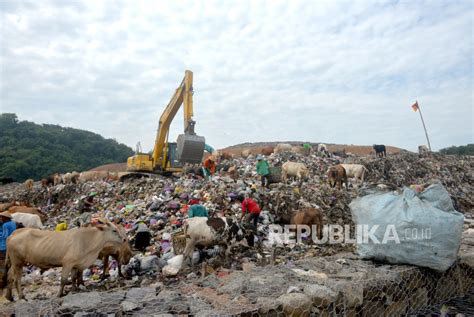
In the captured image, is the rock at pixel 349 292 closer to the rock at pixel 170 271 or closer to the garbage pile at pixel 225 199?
the garbage pile at pixel 225 199

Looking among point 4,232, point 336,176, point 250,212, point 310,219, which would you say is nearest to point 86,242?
point 4,232

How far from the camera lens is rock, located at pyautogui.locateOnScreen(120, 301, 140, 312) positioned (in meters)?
2.84

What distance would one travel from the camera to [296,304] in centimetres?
294

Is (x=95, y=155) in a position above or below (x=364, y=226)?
above

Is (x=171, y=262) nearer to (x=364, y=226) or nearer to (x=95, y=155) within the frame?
(x=364, y=226)

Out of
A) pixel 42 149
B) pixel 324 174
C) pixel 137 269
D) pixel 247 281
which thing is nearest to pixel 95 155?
pixel 42 149


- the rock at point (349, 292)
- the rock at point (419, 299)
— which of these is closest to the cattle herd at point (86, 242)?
the rock at point (349, 292)

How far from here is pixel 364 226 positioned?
4.15 m

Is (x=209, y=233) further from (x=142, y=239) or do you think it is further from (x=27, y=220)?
(x=27, y=220)

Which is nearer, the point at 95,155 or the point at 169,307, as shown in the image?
the point at 169,307

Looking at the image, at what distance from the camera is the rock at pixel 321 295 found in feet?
10.1

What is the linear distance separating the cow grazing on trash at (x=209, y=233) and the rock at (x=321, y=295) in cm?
344

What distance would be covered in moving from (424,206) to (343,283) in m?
1.35

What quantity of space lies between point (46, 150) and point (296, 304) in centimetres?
3973
